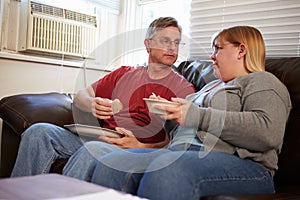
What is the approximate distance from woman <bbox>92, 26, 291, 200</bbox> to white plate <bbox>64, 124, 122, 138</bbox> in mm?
267

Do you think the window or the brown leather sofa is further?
the window

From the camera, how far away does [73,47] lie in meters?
2.56

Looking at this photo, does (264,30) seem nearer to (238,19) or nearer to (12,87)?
(238,19)

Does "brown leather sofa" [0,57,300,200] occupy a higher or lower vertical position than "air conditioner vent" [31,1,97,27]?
lower

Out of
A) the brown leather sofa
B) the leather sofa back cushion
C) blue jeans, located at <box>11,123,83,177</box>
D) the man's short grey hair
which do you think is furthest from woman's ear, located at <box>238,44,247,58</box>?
the leather sofa back cushion

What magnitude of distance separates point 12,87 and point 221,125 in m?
1.56

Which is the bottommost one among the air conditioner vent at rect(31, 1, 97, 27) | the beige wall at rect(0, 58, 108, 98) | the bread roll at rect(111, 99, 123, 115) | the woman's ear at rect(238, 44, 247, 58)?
the bread roll at rect(111, 99, 123, 115)

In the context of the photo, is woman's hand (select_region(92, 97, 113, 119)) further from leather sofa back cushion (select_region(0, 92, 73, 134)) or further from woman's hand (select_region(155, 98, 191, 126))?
woman's hand (select_region(155, 98, 191, 126))

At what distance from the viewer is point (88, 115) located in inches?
73.2

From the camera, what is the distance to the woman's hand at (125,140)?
1584mm

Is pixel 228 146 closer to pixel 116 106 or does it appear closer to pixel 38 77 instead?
pixel 116 106

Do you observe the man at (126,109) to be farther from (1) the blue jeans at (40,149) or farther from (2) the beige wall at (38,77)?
(2) the beige wall at (38,77)

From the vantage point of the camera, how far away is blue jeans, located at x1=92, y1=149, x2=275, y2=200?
106 centimetres

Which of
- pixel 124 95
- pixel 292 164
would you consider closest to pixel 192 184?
pixel 292 164
